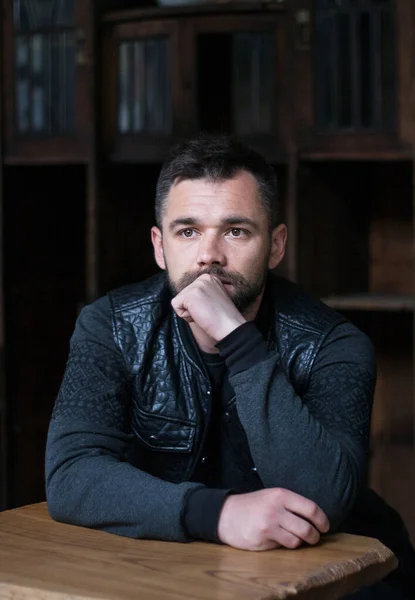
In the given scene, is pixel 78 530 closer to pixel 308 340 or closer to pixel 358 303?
pixel 308 340

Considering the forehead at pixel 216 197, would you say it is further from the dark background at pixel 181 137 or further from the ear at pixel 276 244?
the dark background at pixel 181 137

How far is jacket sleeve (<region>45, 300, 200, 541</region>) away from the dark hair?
29 cm

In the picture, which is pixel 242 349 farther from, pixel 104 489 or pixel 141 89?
pixel 141 89

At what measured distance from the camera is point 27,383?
371cm

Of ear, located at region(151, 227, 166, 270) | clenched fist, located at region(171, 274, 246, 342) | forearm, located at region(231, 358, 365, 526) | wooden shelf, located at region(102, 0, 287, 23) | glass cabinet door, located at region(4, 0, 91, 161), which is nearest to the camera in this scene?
forearm, located at region(231, 358, 365, 526)

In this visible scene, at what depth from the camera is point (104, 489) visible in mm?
1845

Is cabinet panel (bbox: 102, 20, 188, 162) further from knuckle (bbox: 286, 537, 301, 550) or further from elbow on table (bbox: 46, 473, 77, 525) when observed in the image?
knuckle (bbox: 286, 537, 301, 550)

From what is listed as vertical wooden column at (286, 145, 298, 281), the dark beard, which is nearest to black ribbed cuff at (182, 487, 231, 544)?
the dark beard

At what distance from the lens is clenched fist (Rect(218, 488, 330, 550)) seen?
166 cm

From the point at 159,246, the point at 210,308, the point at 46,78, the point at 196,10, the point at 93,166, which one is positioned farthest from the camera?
the point at 46,78

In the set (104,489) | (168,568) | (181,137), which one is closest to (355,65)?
(181,137)

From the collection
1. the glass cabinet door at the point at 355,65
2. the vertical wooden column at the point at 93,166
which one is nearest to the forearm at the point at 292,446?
the glass cabinet door at the point at 355,65

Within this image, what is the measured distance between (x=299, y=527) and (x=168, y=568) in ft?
0.74

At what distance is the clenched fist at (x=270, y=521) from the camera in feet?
5.44
